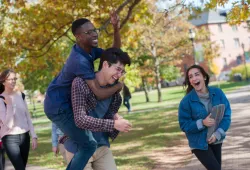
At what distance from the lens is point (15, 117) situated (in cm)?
639

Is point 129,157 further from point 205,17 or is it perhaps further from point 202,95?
point 205,17

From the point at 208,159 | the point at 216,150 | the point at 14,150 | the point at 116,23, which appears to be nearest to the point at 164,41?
the point at 14,150

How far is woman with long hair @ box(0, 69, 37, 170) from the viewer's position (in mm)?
6219

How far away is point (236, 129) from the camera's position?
1300 cm

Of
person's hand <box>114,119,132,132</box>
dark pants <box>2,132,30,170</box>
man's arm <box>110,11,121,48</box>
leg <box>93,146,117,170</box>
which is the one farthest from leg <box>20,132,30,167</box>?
person's hand <box>114,119,132,132</box>

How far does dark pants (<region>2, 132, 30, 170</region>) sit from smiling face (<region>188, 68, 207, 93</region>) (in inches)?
104

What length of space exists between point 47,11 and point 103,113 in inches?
434

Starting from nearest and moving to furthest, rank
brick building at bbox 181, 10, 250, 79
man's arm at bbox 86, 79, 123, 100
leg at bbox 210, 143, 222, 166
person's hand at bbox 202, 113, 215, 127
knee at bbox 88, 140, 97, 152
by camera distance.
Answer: man's arm at bbox 86, 79, 123, 100, knee at bbox 88, 140, 97, 152, person's hand at bbox 202, 113, 215, 127, leg at bbox 210, 143, 222, 166, brick building at bbox 181, 10, 250, 79

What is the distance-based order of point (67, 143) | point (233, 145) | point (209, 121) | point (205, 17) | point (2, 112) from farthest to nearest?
1. point (205, 17)
2. point (233, 145)
3. point (2, 112)
4. point (209, 121)
5. point (67, 143)

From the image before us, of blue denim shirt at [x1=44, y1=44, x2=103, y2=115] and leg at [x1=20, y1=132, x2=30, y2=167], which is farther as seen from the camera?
leg at [x1=20, y1=132, x2=30, y2=167]

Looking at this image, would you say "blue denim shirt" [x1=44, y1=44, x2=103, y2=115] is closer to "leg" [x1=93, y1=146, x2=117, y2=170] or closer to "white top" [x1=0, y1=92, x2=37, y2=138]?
"leg" [x1=93, y1=146, x2=117, y2=170]

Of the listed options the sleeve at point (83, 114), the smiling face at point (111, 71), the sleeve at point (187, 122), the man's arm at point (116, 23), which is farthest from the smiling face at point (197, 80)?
the sleeve at point (83, 114)

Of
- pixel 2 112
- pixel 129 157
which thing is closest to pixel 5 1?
pixel 129 157

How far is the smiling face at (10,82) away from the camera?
6.31 m
